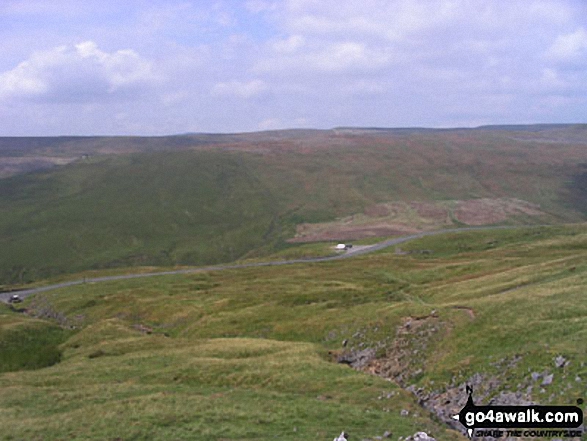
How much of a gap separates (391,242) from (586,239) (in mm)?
74134

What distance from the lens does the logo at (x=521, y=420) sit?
2756 centimetres

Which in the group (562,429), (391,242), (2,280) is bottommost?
(2,280)

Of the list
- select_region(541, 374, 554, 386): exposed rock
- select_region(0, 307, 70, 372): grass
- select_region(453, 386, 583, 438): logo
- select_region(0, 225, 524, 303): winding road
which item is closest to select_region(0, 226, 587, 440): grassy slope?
select_region(541, 374, 554, 386): exposed rock

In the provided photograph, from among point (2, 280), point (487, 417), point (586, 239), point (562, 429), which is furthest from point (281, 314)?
point (2, 280)

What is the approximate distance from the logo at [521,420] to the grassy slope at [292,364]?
1346mm

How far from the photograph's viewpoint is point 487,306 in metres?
47.5

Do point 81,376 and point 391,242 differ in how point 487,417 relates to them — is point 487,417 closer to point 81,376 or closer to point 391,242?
point 81,376

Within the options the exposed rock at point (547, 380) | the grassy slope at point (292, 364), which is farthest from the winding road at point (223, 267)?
the exposed rock at point (547, 380)

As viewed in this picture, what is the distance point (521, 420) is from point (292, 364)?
19.8 m

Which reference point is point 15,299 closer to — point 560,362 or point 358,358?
point 358,358

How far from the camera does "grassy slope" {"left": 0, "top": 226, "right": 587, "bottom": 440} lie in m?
30.0

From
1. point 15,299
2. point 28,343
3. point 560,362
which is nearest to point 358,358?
point 560,362

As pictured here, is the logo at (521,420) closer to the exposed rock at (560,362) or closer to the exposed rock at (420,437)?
the exposed rock at (560,362)

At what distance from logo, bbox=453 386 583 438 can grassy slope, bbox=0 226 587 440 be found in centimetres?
135
